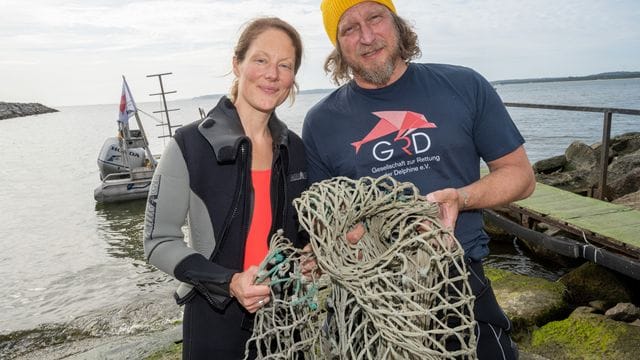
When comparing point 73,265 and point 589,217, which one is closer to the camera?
point 589,217

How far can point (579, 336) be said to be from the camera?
15.6 ft

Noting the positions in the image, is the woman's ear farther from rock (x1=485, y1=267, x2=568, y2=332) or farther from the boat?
the boat

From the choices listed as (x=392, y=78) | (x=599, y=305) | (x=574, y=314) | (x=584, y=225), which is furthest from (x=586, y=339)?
(x=392, y=78)

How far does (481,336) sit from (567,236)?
595cm

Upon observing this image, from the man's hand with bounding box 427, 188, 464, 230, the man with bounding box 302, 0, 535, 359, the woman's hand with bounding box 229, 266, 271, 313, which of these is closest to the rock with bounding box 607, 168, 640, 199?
the man with bounding box 302, 0, 535, 359

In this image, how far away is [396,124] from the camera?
2.72 m

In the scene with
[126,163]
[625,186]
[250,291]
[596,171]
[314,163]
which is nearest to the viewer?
[250,291]

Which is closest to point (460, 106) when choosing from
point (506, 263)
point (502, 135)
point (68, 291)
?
point (502, 135)

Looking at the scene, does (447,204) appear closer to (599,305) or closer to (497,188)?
(497,188)

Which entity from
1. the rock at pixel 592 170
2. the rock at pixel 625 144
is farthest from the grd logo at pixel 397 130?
the rock at pixel 625 144

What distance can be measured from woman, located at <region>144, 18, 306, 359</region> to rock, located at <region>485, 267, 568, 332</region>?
3.60 meters

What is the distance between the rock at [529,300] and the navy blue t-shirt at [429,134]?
2965 millimetres

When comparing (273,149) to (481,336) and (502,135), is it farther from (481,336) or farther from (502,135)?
(481,336)

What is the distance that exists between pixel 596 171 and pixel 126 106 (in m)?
20.1
